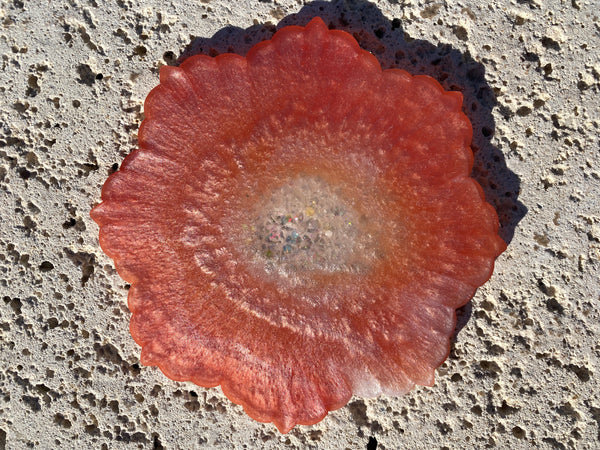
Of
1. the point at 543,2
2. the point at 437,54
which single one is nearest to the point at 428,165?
the point at 437,54

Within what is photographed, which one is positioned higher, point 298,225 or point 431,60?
point 431,60

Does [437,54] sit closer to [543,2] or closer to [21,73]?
[543,2]

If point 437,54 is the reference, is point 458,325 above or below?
below

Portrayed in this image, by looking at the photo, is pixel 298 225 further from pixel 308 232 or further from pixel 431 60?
pixel 431 60

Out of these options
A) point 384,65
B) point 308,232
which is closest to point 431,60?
point 384,65

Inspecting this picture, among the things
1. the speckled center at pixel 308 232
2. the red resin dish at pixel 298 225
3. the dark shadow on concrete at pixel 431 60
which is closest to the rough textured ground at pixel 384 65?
the dark shadow on concrete at pixel 431 60

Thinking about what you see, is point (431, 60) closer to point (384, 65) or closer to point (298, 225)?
point (384, 65)

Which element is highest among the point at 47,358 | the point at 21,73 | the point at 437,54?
the point at 437,54
